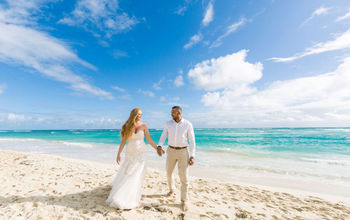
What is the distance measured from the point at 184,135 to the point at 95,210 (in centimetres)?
265

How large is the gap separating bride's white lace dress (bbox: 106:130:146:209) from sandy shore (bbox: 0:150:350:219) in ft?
0.61

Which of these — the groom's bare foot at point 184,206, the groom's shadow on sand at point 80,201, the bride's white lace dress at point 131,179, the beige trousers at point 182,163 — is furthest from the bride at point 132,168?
the groom's bare foot at point 184,206

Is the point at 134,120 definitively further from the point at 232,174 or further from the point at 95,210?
the point at 232,174

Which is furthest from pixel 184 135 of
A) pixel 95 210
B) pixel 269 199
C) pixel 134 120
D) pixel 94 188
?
pixel 269 199

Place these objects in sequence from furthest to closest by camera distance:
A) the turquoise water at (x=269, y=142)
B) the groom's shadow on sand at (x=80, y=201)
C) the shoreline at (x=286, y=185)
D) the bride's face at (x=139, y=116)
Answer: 1. the turquoise water at (x=269, y=142)
2. the shoreline at (x=286, y=185)
3. the bride's face at (x=139, y=116)
4. the groom's shadow on sand at (x=80, y=201)

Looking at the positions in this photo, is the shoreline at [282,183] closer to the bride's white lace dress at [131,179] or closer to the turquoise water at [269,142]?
the bride's white lace dress at [131,179]

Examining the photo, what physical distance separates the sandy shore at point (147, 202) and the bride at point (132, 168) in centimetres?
28

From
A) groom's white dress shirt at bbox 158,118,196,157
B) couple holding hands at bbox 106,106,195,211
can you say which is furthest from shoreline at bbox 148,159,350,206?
groom's white dress shirt at bbox 158,118,196,157

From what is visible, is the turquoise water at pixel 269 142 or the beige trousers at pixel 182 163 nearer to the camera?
the beige trousers at pixel 182 163

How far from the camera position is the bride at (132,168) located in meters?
3.93

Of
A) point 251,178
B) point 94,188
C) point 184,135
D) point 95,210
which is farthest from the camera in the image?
point 251,178

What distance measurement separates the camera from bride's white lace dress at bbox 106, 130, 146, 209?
12.7 feet

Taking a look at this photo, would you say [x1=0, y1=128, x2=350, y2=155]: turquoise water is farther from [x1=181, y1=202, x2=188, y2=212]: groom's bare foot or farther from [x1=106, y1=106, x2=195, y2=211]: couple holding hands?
[x1=106, y1=106, x2=195, y2=211]: couple holding hands

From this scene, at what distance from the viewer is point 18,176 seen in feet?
20.3
